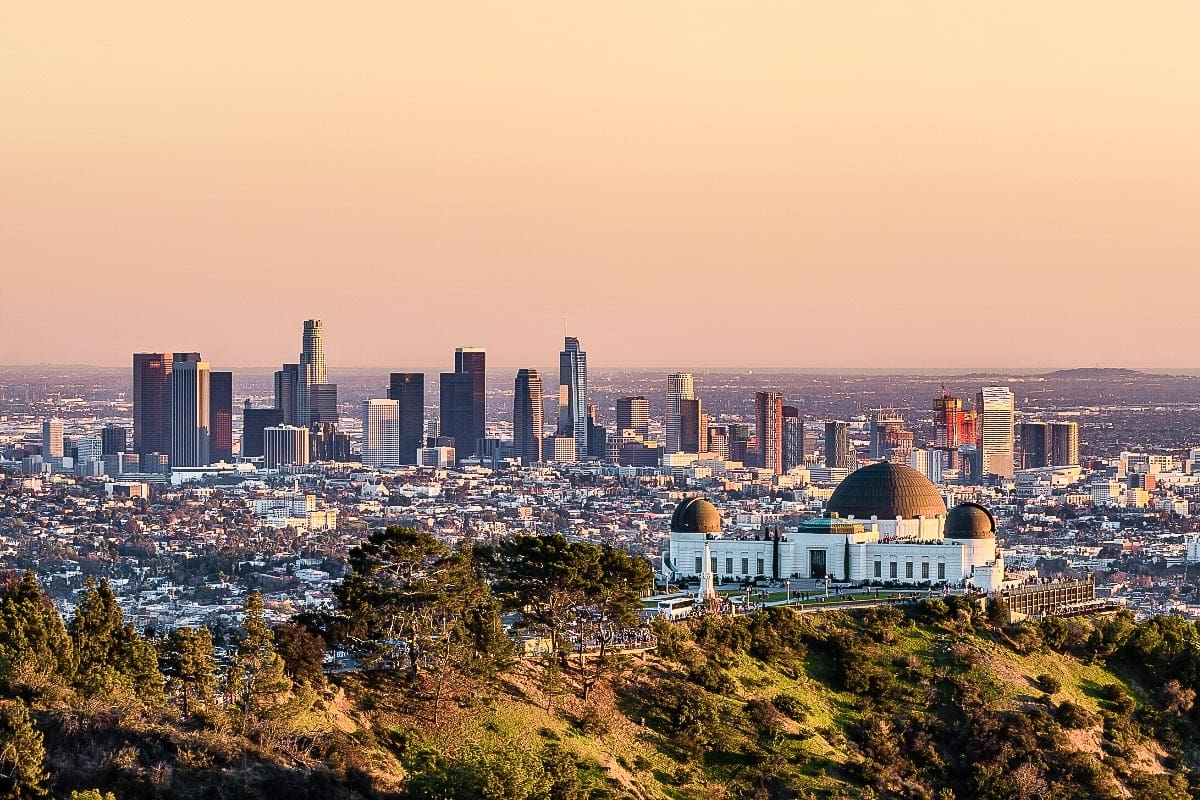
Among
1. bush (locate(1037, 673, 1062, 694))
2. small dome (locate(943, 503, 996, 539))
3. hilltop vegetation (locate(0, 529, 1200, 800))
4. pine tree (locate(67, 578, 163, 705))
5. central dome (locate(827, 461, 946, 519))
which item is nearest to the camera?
hilltop vegetation (locate(0, 529, 1200, 800))

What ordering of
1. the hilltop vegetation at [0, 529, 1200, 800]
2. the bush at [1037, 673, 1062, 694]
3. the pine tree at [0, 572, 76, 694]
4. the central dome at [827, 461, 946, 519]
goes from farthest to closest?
1. the central dome at [827, 461, 946, 519]
2. the bush at [1037, 673, 1062, 694]
3. the pine tree at [0, 572, 76, 694]
4. the hilltop vegetation at [0, 529, 1200, 800]

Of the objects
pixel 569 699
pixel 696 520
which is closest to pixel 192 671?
pixel 569 699

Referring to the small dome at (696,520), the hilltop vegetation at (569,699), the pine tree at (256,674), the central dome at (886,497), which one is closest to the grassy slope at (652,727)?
the hilltop vegetation at (569,699)

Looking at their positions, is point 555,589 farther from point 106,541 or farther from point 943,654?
point 106,541

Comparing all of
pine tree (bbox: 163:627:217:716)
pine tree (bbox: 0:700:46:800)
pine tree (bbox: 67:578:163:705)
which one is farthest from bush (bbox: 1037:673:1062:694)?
pine tree (bbox: 0:700:46:800)

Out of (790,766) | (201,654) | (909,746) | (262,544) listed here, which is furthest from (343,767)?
(262,544)

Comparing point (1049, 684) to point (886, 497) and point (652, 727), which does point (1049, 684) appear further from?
point (886, 497)

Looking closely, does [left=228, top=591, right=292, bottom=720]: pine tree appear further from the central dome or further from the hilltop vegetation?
the central dome

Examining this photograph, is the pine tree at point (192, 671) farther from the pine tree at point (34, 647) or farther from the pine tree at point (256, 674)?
the pine tree at point (34, 647)
